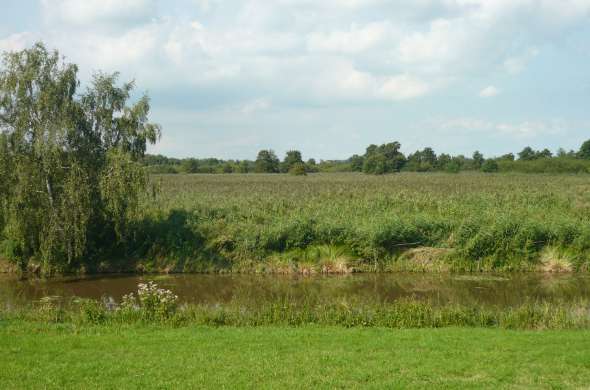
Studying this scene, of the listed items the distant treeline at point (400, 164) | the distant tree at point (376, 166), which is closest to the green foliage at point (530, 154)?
the distant treeline at point (400, 164)

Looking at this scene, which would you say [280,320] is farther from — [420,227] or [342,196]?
[342,196]

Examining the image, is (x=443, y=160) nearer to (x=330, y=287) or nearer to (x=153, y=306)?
(x=330, y=287)

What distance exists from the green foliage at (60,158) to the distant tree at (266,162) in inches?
2946

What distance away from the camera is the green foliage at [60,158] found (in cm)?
2370

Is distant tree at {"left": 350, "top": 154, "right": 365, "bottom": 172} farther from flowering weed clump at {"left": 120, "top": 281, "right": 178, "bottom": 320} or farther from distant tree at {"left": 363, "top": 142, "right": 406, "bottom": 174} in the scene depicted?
flowering weed clump at {"left": 120, "top": 281, "right": 178, "bottom": 320}

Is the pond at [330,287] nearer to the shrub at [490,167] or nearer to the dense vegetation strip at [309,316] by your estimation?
the dense vegetation strip at [309,316]

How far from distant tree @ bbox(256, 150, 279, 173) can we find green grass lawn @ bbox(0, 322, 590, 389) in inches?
3472

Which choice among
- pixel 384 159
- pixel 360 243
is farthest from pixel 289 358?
pixel 384 159

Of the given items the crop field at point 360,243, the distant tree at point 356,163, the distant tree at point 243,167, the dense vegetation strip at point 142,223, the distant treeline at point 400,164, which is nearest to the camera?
the dense vegetation strip at point 142,223

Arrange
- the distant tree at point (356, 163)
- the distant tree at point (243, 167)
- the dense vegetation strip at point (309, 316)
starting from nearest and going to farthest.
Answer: the dense vegetation strip at point (309, 316), the distant tree at point (243, 167), the distant tree at point (356, 163)

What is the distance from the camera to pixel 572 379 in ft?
31.0

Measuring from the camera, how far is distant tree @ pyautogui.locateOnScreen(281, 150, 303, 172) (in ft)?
332

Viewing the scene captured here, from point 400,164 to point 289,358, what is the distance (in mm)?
99330

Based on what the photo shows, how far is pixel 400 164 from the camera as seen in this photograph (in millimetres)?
107625
